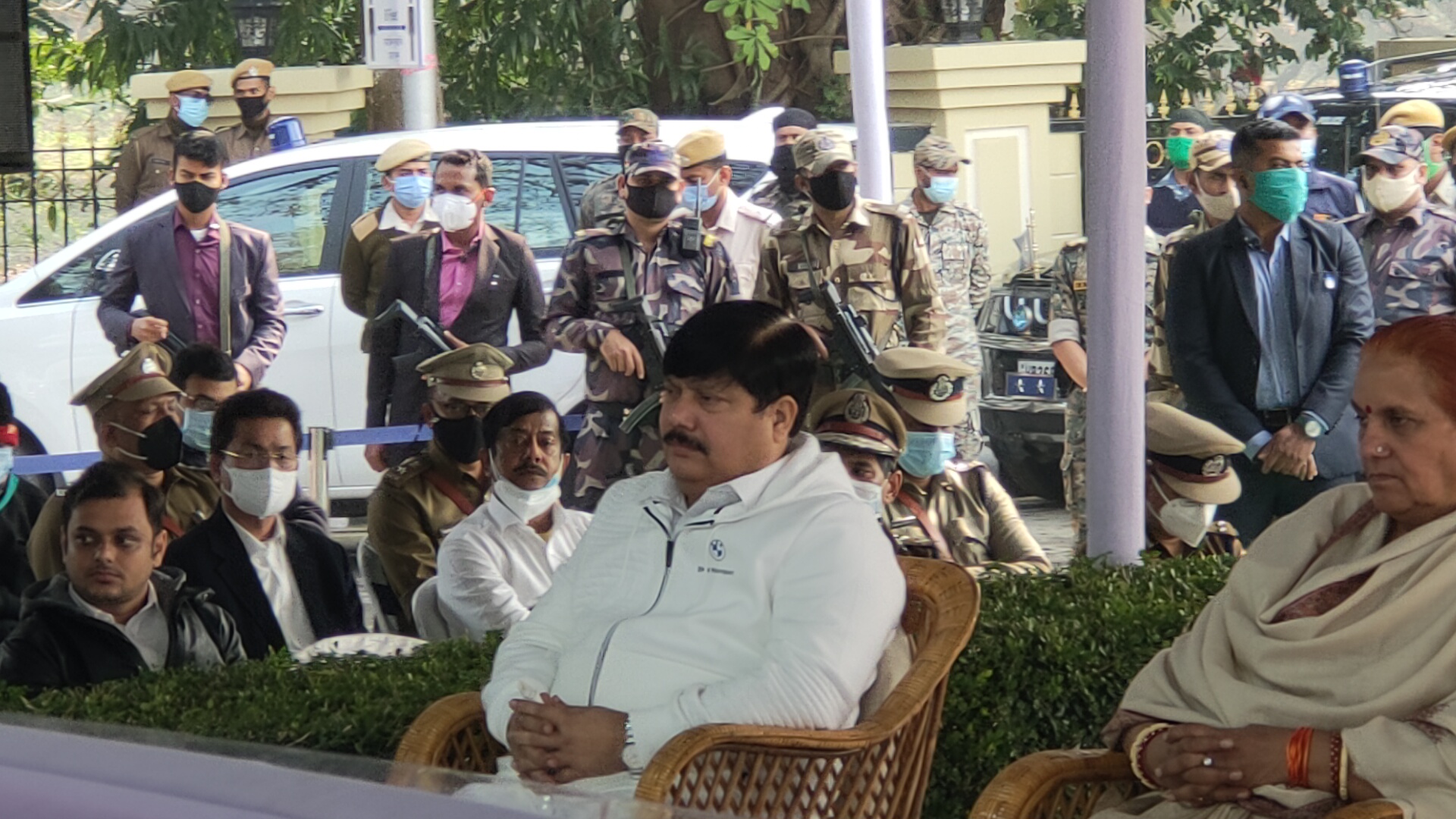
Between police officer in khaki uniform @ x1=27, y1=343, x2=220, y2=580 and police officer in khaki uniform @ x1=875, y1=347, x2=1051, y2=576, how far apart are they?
1902mm

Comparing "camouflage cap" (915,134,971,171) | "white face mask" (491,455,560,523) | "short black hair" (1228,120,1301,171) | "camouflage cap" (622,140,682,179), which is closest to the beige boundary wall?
"camouflage cap" (915,134,971,171)

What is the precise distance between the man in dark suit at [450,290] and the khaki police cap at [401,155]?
385mm

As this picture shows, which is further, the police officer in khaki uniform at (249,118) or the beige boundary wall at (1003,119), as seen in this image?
the beige boundary wall at (1003,119)

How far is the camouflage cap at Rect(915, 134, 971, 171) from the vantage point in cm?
873

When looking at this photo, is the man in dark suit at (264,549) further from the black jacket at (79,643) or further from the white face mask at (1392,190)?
the white face mask at (1392,190)

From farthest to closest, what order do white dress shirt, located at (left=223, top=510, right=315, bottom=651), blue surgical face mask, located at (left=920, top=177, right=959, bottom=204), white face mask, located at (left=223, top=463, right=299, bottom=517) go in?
blue surgical face mask, located at (left=920, top=177, right=959, bottom=204) → white face mask, located at (left=223, top=463, right=299, bottom=517) → white dress shirt, located at (left=223, top=510, right=315, bottom=651)

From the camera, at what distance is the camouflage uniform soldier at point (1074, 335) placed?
257 inches

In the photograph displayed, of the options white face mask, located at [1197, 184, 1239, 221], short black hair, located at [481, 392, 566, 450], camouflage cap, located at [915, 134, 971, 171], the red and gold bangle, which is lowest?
the red and gold bangle

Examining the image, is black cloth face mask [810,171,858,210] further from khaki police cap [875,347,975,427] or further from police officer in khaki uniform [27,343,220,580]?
police officer in khaki uniform [27,343,220,580]

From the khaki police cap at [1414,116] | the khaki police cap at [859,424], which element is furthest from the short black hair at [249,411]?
the khaki police cap at [1414,116]

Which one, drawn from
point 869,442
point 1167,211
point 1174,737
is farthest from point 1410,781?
point 1167,211

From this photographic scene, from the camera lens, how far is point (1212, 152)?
7605 mm

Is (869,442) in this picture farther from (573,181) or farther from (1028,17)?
(1028,17)

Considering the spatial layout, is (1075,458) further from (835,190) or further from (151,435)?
(151,435)
